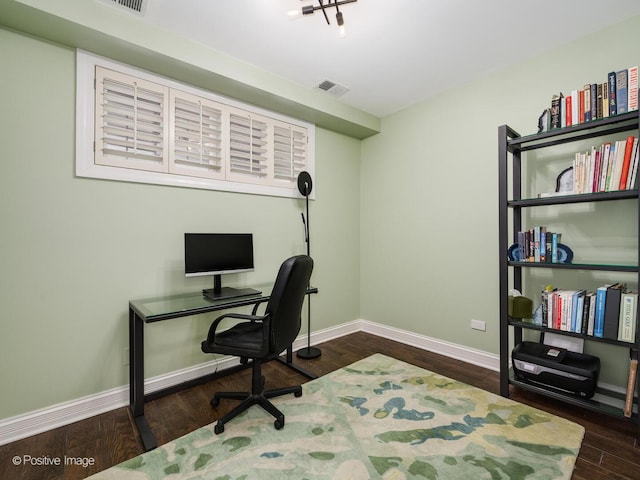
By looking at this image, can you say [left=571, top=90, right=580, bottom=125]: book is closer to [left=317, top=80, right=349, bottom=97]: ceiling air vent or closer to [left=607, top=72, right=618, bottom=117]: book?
[left=607, top=72, right=618, bottom=117]: book

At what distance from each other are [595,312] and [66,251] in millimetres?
3554

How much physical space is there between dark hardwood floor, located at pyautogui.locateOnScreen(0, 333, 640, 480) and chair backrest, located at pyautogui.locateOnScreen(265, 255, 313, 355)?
0.73 m

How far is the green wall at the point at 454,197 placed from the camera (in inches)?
92.7

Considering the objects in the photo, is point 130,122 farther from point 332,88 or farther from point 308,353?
point 308,353

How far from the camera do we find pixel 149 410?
2188 mm

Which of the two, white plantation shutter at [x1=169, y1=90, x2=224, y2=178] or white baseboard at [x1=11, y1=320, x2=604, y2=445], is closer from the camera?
white baseboard at [x1=11, y1=320, x2=604, y2=445]

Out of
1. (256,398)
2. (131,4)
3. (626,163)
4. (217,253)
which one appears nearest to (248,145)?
(217,253)

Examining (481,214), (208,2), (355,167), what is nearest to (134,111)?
(208,2)

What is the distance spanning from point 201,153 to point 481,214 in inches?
105

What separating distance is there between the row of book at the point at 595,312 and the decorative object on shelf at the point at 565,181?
2.48 feet

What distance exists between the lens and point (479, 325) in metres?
2.94

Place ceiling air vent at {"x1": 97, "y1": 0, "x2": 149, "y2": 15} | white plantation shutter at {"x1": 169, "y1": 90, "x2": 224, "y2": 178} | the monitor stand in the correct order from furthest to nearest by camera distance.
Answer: white plantation shutter at {"x1": 169, "y1": 90, "x2": 224, "y2": 178} → the monitor stand → ceiling air vent at {"x1": 97, "y1": 0, "x2": 149, "y2": 15}

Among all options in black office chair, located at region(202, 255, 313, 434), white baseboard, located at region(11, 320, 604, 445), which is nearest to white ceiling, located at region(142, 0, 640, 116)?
black office chair, located at region(202, 255, 313, 434)

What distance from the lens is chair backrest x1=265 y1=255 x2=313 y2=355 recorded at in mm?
1880
